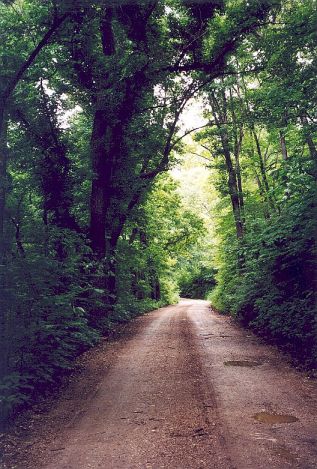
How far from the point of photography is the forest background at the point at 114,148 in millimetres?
7316

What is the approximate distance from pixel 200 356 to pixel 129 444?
5060 millimetres

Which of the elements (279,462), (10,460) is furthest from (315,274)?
(10,460)

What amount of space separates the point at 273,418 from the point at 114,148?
32.6 feet

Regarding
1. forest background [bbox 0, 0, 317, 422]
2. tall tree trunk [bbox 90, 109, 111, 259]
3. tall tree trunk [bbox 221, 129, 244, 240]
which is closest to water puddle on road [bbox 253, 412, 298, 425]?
forest background [bbox 0, 0, 317, 422]

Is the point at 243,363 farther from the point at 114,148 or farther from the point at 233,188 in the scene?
the point at 233,188

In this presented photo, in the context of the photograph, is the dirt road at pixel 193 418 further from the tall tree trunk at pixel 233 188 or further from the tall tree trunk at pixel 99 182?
the tall tree trunk at pixel 233 188

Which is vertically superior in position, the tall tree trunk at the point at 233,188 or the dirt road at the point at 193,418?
the tall tree trunk at the point at 233,188

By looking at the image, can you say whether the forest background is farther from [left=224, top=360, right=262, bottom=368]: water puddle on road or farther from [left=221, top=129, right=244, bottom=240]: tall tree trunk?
[left=224, top=360, right=262, bottom=368]: water puddle on road

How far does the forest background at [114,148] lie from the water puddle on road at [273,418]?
2911mm

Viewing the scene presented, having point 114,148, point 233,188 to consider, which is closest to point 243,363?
point 114,148

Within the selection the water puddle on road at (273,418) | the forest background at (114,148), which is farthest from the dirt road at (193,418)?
the forest background at (114,148)

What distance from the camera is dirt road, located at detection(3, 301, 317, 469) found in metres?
4.02

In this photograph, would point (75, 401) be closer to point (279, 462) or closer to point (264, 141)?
point (279, 462)

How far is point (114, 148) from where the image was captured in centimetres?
1281
